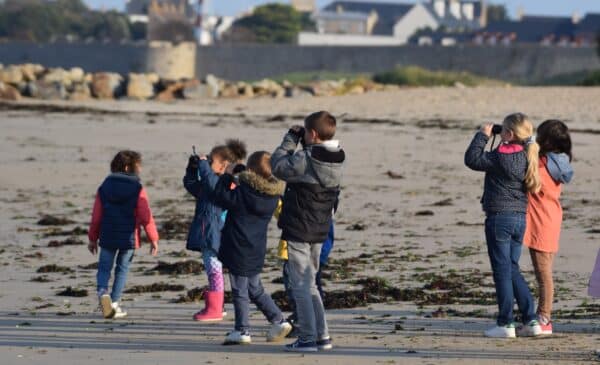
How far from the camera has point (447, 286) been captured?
9.36 m

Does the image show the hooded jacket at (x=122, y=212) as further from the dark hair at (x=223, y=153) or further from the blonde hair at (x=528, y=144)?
the blonde hair at (x=528, y=144)

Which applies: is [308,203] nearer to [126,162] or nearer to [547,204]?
[547,204]

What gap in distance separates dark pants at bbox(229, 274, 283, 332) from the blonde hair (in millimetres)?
1562

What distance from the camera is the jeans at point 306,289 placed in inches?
279

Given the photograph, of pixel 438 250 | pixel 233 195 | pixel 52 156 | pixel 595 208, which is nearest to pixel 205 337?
pixel 233 195

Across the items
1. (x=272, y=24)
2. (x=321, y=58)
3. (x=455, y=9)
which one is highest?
(x=321, y=58)

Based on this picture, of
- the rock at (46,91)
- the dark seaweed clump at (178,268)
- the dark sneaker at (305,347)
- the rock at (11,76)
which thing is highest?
the dark sneaker at (305,347)

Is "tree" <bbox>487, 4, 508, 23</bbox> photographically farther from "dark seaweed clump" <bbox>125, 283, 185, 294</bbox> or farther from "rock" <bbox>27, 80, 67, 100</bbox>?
"dark seaweed clump" <bbox>125, 283, 185, 294</bbox>

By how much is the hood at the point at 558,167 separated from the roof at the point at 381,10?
11843 cm

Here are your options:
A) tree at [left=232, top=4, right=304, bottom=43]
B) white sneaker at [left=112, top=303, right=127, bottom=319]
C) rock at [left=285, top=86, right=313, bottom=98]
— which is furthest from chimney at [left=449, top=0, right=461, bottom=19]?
white sneaker at [left=112, top=303, right=127, bottom=319]

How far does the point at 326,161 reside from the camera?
22.9ft

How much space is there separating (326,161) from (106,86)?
112 feet

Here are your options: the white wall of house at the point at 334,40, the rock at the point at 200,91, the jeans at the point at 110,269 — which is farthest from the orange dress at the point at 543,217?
the white wall of house at the point at 334,40

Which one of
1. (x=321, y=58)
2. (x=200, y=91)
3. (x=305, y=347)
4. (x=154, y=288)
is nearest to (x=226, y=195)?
(x=305, y=347)
